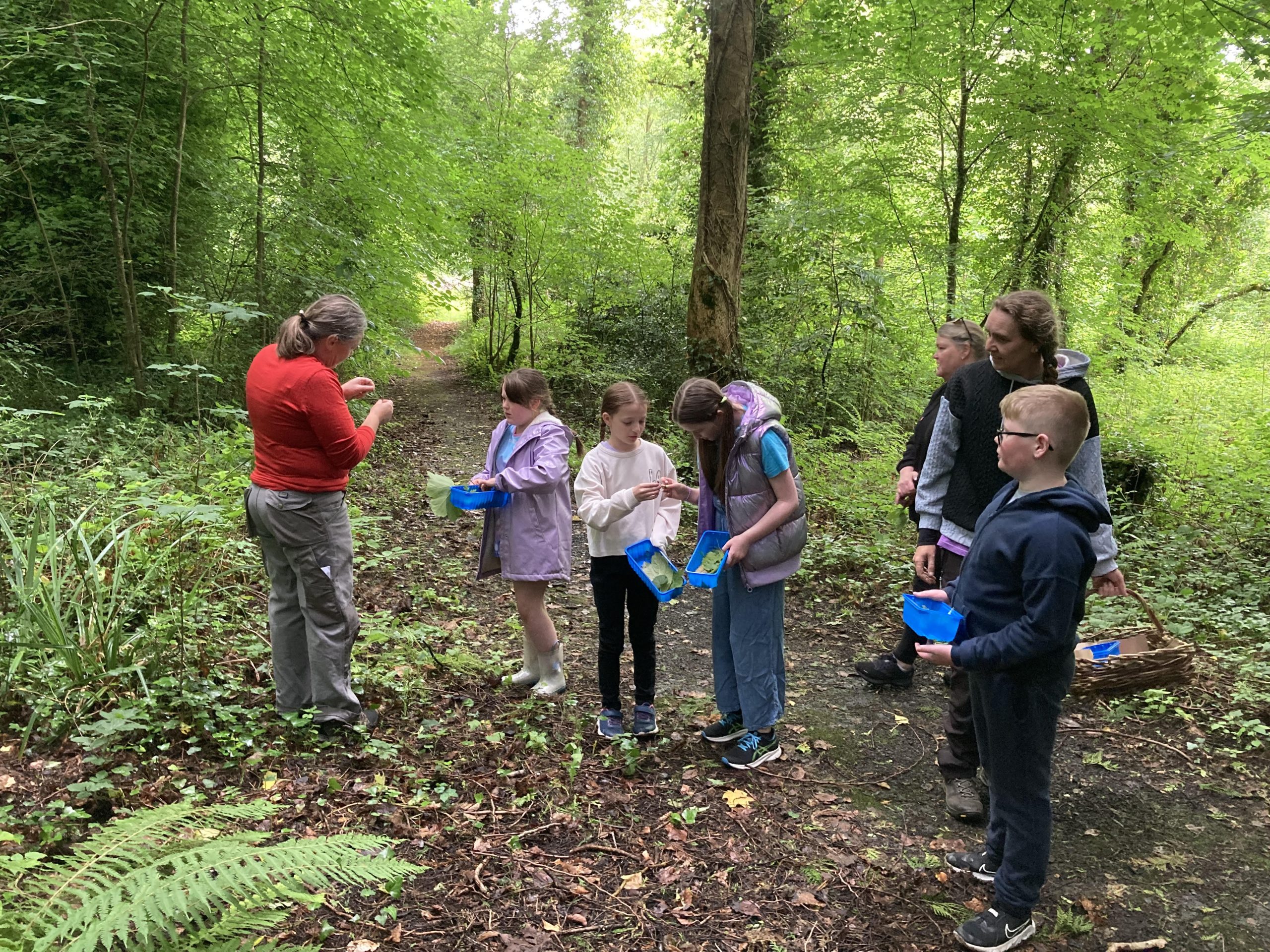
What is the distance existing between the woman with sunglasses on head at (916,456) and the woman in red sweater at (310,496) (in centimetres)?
299

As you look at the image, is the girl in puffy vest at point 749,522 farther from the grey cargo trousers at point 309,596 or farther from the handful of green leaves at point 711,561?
the grey cargo trousers at point 309,596

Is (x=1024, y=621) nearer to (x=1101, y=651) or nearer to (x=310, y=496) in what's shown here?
(x=1101, y=651)

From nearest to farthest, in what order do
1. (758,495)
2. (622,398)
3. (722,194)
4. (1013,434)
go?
(1013,434) → (758,495) → (622,398) → (722,194)

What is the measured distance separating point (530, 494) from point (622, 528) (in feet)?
2.11

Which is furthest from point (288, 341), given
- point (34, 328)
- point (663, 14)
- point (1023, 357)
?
point (663, 14)

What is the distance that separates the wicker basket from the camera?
3.85 m

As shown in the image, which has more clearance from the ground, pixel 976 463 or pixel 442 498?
pixel 976 463

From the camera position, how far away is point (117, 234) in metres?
7.14

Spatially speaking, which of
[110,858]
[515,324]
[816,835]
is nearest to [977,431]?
[816,835]

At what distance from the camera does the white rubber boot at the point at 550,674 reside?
14.3ft

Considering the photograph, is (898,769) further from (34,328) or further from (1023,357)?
(34,328)

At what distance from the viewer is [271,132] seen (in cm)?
895

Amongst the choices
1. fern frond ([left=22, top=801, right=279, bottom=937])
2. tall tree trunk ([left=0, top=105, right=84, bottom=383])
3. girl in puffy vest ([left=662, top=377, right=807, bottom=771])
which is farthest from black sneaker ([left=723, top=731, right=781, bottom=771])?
tall tree trunk ([left=0, top=105, right=84, bottom=383])

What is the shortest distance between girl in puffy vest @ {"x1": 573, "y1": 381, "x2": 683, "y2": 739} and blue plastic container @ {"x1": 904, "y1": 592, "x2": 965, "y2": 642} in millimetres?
1264
